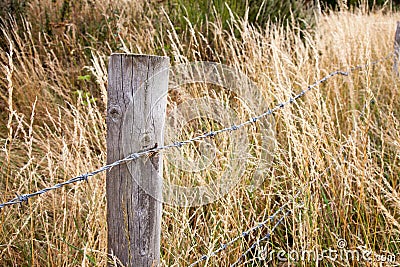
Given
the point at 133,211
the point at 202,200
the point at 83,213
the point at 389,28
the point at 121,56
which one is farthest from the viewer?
the point at 389,28

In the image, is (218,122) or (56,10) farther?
(56,10)

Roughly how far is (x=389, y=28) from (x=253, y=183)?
5.29 m

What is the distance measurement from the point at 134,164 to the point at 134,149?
2.0 inches

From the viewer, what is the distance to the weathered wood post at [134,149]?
1.28 m

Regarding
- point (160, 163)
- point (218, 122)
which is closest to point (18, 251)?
point (160, 163)

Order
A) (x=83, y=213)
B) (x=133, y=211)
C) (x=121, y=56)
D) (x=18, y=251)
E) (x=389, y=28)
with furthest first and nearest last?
(x=389, y=28) → (x=83, y=213) → (x=18, y=251) → (x=133, y=211) → (x=121, y=56)

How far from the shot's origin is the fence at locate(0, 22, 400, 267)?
1275mm

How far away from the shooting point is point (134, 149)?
130 cm

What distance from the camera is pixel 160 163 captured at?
1382 mm

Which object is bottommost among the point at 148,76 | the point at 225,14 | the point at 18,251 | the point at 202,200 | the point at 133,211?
the point at 18,251

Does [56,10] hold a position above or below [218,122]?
above

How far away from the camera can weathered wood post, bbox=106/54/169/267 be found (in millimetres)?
1278

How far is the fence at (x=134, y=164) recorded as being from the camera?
128 centimetres

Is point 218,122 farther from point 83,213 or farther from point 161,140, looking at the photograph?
point 161,140
